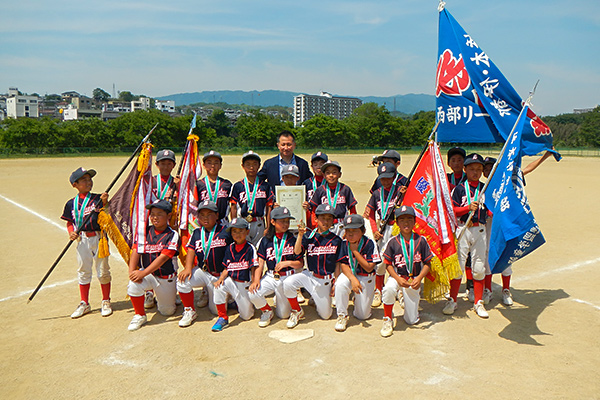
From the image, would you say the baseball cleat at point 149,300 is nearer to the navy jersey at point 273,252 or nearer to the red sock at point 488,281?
the navy jersey at point 273,252

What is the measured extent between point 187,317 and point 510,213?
4.34 m

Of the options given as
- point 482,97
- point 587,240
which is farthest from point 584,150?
point 482,97

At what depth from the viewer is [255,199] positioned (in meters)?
6.64

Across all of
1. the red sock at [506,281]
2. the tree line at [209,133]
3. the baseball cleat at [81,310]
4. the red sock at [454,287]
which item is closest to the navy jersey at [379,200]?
the red sock at [454,287]

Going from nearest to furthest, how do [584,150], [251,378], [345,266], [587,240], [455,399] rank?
[455,399] → [251,378] → [345,266] → [587,240] → [584,150]

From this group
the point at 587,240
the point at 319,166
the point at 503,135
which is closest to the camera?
the point at 503,135

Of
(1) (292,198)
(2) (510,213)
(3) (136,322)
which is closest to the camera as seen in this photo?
(2) (510,213)

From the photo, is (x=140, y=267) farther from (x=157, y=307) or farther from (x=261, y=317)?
(x=261, y=317)

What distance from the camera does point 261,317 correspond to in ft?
19.4

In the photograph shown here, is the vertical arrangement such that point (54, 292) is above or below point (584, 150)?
below

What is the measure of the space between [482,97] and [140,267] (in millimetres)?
5506

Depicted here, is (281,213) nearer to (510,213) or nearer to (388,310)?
(388,310)

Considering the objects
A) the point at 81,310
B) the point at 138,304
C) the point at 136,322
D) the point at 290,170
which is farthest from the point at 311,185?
the point at 81,310

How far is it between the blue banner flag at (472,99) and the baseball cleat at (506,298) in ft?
6.88
